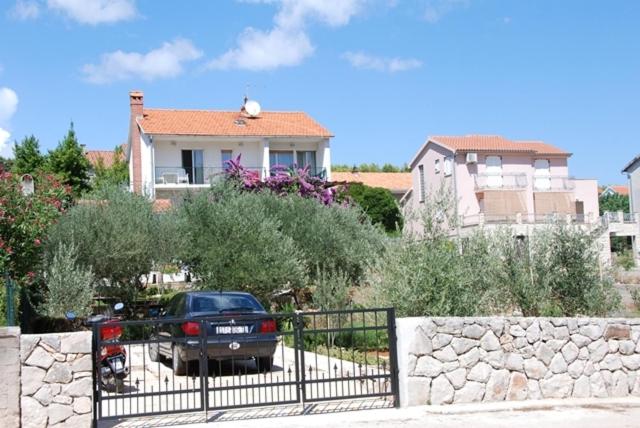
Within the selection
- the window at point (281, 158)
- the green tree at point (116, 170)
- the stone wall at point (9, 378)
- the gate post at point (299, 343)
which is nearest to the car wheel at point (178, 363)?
the gate post at point (299, 343)

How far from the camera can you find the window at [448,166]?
48.7 meters

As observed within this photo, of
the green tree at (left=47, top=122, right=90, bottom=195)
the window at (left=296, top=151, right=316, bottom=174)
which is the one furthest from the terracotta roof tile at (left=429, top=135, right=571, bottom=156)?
the green tree at (left=47, top=122, right=90, bottom=195)

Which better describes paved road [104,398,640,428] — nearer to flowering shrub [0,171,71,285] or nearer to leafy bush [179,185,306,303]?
flowering shrub [0,171,71,285]

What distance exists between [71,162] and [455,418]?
120 ft

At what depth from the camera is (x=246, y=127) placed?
132ft

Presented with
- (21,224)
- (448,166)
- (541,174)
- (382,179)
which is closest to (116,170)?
(448,166)

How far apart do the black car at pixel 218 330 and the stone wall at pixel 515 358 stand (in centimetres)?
216

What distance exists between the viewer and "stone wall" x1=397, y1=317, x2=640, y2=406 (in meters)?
9.83

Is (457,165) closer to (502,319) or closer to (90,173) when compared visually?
(90,173)

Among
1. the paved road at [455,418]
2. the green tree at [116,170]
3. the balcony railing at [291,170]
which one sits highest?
the green tree at [116,170]

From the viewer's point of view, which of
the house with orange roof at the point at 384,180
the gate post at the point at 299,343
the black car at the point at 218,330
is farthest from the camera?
the house with orange roof at the point at 384,180

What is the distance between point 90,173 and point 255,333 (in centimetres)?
3938

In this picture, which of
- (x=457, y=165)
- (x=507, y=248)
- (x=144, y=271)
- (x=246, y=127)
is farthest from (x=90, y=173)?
(x=507, y=248)

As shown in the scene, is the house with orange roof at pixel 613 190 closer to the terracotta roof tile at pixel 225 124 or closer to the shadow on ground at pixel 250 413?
the terracotta roof tile at pixel 225 124
